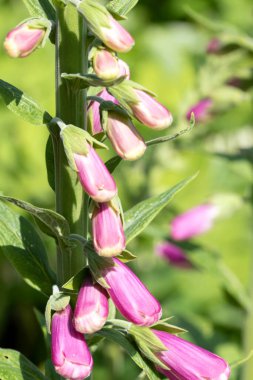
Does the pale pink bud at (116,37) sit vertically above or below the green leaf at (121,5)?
above

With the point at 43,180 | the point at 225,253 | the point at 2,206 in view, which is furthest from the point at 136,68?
the point at 2,206

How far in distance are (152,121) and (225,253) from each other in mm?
2992

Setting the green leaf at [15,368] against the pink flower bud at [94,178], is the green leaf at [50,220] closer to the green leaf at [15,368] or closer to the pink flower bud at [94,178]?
the pink flower bud at [94,178]

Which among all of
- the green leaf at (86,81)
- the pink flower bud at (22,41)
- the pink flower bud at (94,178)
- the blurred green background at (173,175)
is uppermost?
the pink flower bud at (22,41)

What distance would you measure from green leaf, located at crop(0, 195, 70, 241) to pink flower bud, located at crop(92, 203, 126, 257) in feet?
0.21

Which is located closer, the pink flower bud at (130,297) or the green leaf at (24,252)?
the pink flower bud at (130,297)

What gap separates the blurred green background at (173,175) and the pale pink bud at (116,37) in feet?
4.59

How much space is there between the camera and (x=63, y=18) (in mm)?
1308

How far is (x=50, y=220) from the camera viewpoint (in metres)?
1.36

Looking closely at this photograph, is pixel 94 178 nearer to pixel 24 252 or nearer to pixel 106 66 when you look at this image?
pixel 106 66

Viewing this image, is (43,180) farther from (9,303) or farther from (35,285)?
(35,285)

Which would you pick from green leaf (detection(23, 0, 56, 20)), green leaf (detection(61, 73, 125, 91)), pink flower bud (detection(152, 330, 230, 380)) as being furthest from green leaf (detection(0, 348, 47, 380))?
green leaf (detection(23, 0, 56, 20))

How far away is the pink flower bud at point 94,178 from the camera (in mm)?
1257

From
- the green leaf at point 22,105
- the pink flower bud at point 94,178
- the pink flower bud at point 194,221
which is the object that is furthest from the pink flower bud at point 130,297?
the pink flower bud at point 194,221
